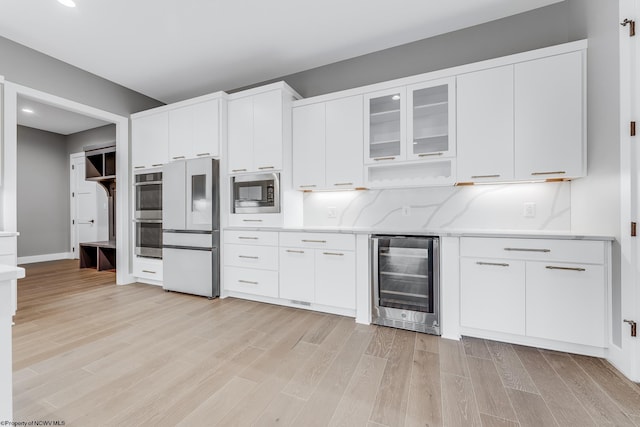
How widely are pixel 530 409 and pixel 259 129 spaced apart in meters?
3.26

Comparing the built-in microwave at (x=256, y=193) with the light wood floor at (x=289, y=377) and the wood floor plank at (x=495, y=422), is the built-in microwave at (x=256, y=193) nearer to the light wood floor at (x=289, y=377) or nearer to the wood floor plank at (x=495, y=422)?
the light wood floor at (x=289, y=377)

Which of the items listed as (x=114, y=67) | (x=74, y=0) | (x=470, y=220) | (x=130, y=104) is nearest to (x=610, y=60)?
(x=470, y=220)

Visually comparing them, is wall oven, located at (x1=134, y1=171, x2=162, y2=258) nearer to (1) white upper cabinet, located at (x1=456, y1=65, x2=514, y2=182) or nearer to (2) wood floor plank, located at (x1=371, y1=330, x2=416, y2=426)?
(2) wood floor plank, located at (x1=371, y1=330, x2=416, y2=426)

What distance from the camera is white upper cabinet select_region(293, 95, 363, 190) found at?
3008 millimetres

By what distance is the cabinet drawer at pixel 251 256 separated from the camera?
10.1ft

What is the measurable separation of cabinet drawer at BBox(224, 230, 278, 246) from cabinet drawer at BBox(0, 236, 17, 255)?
1.92 meters

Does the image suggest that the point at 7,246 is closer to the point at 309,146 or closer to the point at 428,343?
the point at 309,146

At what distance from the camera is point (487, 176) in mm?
2510

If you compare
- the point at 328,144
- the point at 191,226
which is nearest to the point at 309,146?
the point at 328,144

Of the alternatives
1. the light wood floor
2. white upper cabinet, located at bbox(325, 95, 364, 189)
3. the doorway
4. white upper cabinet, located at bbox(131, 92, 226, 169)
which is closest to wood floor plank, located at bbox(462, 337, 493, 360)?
the light wood floor

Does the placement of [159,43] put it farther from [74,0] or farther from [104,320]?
[104,320]

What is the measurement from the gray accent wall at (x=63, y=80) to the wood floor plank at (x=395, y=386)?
4422 millimetres

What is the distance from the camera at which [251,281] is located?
3209 millimetres

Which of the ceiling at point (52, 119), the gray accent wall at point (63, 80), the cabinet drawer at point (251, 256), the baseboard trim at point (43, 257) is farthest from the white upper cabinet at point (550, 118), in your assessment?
the baseboard trim at point (43, 257)
